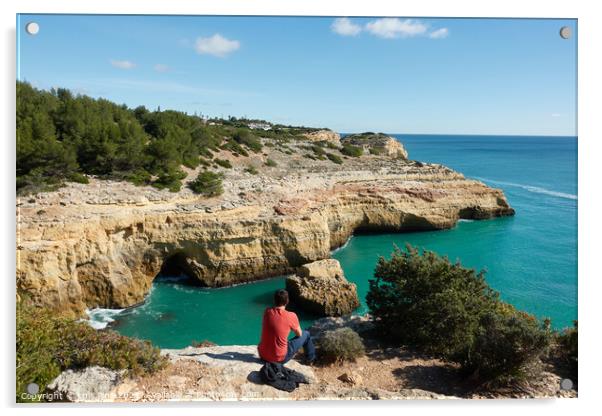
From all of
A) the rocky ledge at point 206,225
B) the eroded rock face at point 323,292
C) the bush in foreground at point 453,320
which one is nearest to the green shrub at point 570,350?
the bush in foreground at point 453,320

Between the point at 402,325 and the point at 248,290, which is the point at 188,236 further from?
the point at 402,325

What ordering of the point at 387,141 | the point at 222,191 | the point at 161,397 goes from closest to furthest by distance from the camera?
the point at 161,397
the point at 222,191
the point at 387,141

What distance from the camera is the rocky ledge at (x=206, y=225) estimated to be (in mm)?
12836

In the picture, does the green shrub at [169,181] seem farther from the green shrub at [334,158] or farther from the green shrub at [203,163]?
the green shrub at [334,158]

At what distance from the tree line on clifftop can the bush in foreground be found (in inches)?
409

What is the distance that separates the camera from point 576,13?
21.9 ft

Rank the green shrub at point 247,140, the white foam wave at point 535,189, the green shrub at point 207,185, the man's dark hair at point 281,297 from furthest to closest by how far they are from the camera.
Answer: the green shrub at point 247,140 → the white foam wave at point 535,189 → the green shrub at point 207,185 → the man's dark hair at point 281,297

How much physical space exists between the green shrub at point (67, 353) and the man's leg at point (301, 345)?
194 cm

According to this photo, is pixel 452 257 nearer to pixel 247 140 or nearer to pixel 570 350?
pixel 570 350

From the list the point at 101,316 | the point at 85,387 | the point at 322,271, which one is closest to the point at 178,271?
the point at 101,316

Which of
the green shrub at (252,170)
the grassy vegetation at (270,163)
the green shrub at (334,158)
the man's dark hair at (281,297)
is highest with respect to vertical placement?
the green shrub at (334,158)

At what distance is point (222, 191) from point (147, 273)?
4.63 metres

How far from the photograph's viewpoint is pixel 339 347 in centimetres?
677

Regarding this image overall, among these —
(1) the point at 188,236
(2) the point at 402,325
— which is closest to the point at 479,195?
(1) the point at 188,236
